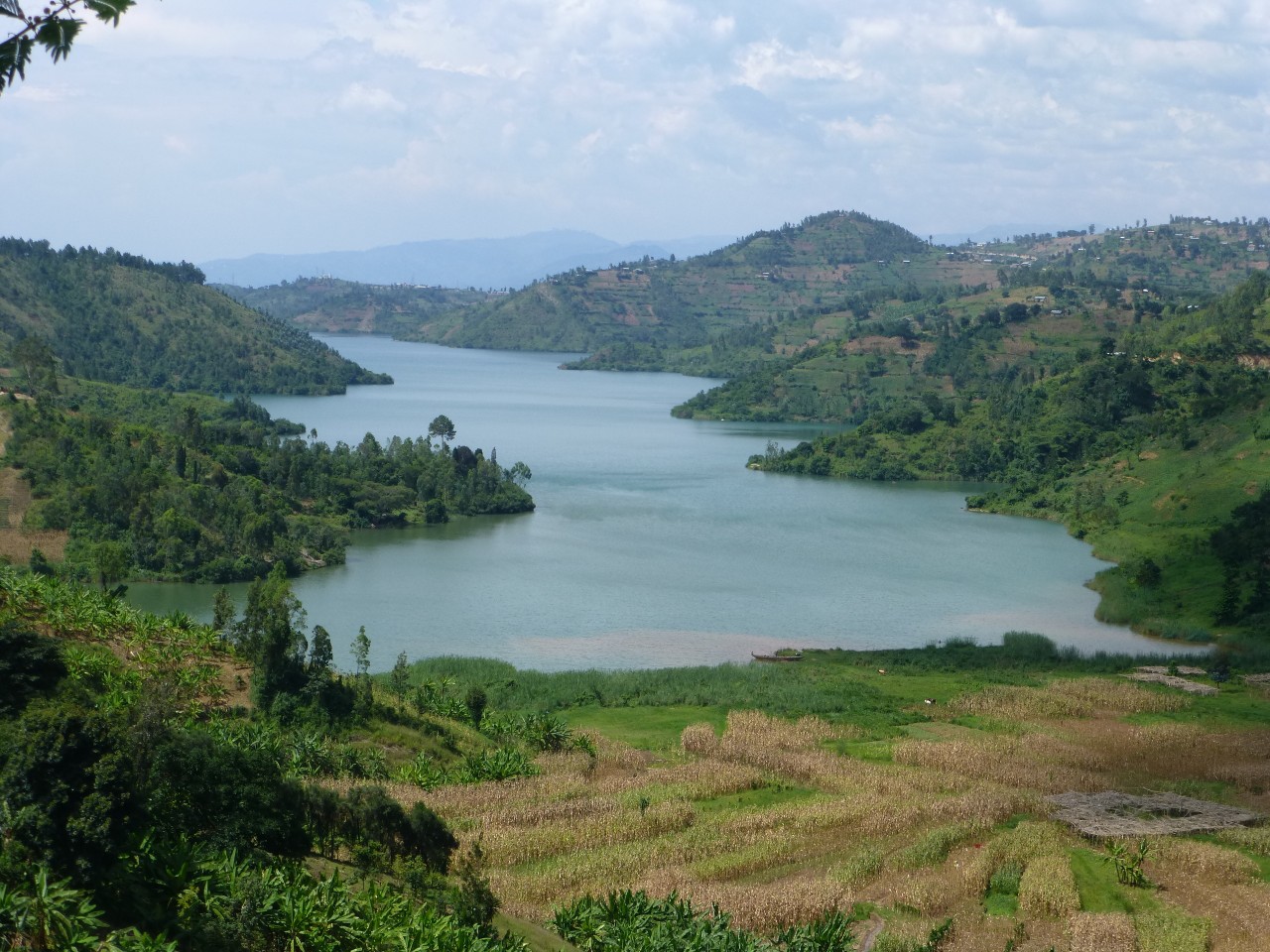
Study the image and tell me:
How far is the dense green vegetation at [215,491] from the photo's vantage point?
56688 millimetres

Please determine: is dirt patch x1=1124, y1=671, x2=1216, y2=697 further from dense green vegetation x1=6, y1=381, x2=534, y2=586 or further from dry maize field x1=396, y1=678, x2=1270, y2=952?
dense green vegetation x1=6, y1=381, x2=534, y2=586

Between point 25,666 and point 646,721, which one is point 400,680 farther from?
point 25,666

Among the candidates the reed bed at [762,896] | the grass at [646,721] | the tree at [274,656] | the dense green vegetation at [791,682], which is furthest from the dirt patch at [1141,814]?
the tree at [274,656]

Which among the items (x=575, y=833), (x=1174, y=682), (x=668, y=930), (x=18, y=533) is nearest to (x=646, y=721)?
(x=575, y=833)

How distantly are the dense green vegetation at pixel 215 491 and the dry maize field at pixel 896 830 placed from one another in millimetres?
25741

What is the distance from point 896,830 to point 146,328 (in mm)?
121141

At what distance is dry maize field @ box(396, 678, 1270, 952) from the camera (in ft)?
70.4

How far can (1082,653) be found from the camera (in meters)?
45.8

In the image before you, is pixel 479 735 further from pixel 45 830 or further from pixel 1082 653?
pixel 1082 653

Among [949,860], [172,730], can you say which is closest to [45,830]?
[172,730]

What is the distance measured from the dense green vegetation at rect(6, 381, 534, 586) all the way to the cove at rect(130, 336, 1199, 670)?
1808 millimetres

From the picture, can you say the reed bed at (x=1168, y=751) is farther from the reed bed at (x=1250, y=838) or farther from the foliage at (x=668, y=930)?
the foliage at (x=668, y=930)

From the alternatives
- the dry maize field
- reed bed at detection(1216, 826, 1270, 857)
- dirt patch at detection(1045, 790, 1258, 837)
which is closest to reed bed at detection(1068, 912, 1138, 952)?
the dry maize field

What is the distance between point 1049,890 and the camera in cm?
2242
